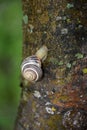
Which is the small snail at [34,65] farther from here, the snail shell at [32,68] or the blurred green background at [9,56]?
the blurred green background at [9,56]

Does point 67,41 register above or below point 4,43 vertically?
below

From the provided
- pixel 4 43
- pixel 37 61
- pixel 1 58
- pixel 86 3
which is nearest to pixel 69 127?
pixel 37 61

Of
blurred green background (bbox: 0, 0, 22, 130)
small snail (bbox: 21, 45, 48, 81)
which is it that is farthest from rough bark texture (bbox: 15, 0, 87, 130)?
blurred green background (bbox: 0, 0, 22, 130)

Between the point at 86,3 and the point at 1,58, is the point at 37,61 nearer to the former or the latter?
the point at 86,3

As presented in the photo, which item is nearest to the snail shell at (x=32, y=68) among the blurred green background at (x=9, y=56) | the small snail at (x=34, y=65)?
the small snail at (x=34, y=65)

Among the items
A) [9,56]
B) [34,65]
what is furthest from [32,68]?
[9,56]

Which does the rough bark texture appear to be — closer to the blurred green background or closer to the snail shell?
the snail shell
